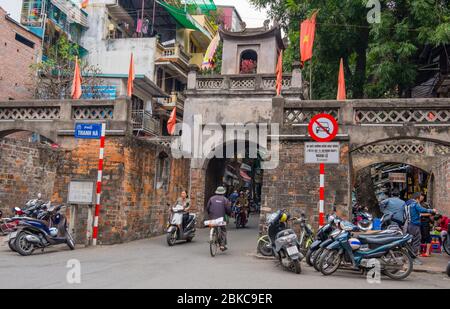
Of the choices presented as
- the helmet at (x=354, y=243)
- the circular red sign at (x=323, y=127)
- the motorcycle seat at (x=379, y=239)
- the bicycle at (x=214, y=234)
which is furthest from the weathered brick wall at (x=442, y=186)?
the bicycle at (x=214, y=234)

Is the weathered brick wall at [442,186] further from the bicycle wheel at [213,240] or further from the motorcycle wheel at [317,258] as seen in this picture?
the bicycle wheel at [213,240]

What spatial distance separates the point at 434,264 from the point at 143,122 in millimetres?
19007

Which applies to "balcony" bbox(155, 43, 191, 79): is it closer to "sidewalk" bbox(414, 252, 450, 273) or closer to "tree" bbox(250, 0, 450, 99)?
"tree" bbox(250, 0, 450, 99)

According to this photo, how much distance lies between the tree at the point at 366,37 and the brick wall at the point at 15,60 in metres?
12.8

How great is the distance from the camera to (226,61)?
19344mm

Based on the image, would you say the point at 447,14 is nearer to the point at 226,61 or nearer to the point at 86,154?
the point at 226,61

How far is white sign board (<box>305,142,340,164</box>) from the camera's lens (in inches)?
344

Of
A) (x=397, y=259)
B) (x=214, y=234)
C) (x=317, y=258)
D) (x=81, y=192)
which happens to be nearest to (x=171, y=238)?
(x=214, y=234)

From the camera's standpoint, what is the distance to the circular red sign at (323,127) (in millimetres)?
8641

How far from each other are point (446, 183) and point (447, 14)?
17.7 ft

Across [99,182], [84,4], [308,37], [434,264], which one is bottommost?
[434,264]

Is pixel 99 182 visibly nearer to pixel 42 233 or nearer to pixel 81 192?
pixel 81 192

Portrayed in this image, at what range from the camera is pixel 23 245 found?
27.7 ft
